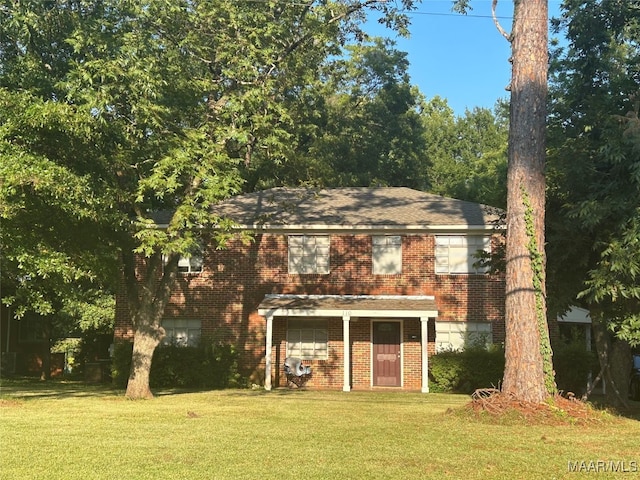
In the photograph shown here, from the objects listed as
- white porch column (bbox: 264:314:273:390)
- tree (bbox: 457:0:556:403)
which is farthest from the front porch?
tree (bbox: 457:0:556:403)

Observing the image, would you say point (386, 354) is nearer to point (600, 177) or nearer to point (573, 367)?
point (573, 367)

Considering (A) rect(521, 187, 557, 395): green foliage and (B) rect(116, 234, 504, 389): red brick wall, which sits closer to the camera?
(A) rect(521, 187, 557, 395): green foliage

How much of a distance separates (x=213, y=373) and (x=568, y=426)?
13.1 metres

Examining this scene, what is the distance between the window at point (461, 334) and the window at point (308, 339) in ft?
12.7

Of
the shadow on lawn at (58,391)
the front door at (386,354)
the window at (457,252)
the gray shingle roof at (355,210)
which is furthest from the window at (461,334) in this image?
the shadow on lawn at (58,391)

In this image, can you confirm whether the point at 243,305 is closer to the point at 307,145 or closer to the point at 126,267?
the point at 126,267

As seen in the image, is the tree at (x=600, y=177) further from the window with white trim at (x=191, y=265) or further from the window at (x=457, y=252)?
the window with white trim at (x=191, y=265)

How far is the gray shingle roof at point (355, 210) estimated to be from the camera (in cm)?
2344

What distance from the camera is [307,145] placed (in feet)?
118

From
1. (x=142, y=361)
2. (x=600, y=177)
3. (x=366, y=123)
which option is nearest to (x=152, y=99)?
(x=142, y=361)

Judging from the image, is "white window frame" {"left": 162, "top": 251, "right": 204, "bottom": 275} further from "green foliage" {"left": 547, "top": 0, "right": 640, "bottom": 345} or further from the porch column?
"green foliage" {"left": 547, "top": 0, "right": 640, "bottom": 345}

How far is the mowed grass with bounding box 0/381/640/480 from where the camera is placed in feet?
26.3

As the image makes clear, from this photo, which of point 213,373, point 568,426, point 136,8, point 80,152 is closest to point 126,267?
point 80,152

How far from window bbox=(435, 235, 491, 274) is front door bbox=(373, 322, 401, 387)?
2595 millimetres
